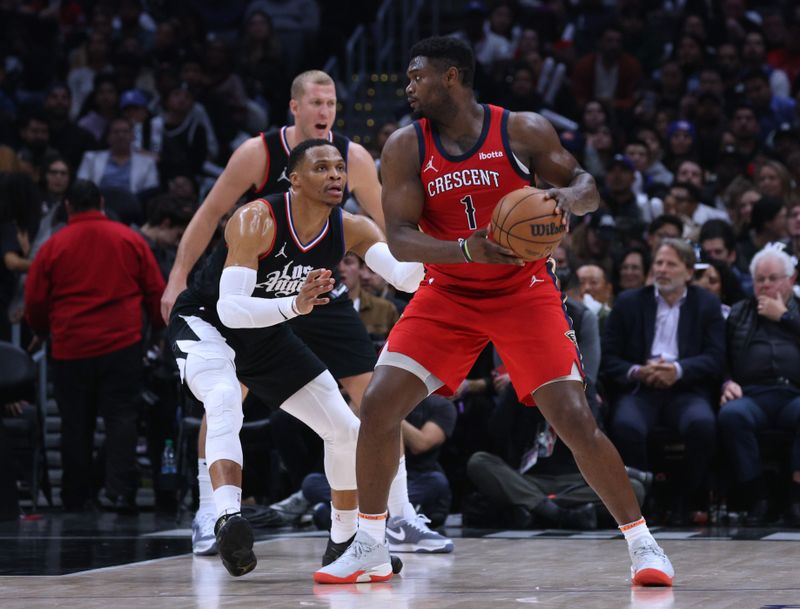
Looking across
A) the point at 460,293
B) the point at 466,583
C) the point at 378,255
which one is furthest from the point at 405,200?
the point at 466,583

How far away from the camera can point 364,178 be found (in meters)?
6.25

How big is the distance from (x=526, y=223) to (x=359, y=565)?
4.67ft

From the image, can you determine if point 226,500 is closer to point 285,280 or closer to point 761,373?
point 285,280

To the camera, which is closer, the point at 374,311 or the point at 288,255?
the point at 288,255

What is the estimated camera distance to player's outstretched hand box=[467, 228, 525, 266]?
14.4 feet

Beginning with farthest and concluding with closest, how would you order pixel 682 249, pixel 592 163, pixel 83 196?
pixel 592 163 → pixel 83 196 → pixel 682 249

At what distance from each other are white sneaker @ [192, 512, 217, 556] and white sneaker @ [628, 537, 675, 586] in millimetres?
2018

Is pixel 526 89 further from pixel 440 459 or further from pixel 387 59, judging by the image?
pixel 440 459

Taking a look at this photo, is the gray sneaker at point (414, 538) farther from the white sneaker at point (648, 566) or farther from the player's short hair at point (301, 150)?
the player's short hair at point (301, 150)

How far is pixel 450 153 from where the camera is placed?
481 centimetres

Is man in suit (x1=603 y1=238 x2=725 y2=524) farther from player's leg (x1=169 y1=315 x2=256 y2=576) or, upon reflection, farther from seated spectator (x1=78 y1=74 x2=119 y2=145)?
seated spectator (x1=78 y1=74 x2=119 y2=145)

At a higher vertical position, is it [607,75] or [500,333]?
[607,75]

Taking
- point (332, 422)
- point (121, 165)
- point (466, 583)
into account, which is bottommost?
point (466, 583)

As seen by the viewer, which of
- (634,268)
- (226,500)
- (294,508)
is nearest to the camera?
(226,500)
